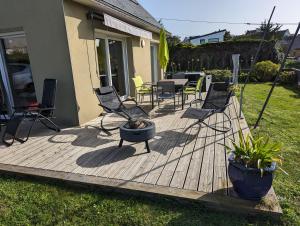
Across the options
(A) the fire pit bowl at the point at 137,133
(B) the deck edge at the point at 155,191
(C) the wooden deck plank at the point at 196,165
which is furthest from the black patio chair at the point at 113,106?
(B) the deck edge at the point at 155,191

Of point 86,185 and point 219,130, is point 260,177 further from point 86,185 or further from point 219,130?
point 219,130

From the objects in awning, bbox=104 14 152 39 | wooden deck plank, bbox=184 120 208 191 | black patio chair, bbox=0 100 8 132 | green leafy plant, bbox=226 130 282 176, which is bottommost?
wooden deck plank, bbox=184 120 208 191

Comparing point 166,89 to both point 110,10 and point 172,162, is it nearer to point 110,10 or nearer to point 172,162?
point 110,10

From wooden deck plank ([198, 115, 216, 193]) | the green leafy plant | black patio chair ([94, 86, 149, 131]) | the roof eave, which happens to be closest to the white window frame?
the roof eave

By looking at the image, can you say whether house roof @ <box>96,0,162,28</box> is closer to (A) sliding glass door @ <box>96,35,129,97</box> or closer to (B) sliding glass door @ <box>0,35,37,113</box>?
(A) sliding glass door @ <box>96,35,129,97</box>

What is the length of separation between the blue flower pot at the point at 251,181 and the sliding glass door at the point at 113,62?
18.1ft

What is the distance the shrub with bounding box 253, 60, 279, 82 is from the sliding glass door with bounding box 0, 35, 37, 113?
13393 mm

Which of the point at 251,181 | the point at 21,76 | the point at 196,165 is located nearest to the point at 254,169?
the point at 251,181

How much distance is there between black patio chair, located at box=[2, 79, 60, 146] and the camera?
472cm

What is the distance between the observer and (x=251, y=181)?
2455mm

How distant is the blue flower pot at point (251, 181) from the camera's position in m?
2.45

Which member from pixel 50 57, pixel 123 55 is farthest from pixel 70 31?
pixel 123 55

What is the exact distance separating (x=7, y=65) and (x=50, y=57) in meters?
1.70

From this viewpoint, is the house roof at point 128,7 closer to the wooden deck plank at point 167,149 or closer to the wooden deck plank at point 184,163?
the wooden deck plank at point 167,149
